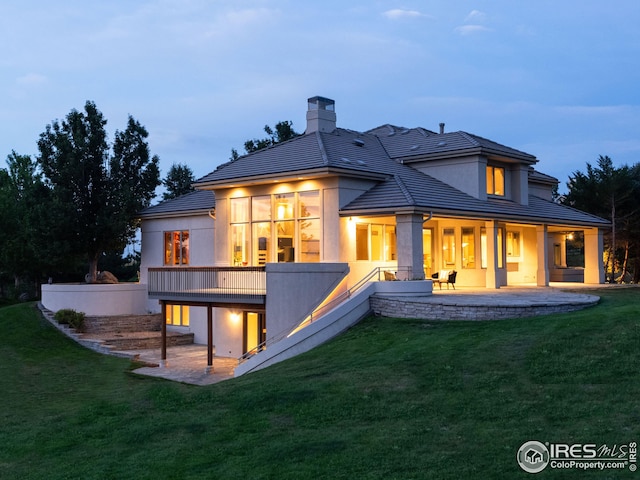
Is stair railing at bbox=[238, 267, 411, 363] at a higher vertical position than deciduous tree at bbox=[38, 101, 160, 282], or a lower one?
lower

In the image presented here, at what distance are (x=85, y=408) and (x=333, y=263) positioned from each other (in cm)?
943

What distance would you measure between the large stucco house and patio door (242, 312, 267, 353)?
53 mm

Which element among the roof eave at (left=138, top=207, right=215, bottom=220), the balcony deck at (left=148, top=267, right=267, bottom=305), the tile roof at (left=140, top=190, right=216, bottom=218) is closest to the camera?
the balcony deck at (left=148, top=267, right=267, bottom=305)

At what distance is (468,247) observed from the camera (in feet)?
87.6

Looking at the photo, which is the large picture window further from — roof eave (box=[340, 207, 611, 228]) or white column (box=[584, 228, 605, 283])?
white column (box=[584, 228, 605, 283])

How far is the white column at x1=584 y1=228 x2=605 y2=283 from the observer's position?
101ft

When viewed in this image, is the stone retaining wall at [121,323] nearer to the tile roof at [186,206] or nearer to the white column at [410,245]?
the tile roof at [186,206]

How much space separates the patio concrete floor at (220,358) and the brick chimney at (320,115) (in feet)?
29.6

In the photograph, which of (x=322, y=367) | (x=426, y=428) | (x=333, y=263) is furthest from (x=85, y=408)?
(x=333, y=263)

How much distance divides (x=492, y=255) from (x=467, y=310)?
→ 27.4ft

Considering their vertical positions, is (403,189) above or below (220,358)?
above

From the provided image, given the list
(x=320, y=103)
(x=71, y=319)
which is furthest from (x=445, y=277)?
(x=71, y=319)

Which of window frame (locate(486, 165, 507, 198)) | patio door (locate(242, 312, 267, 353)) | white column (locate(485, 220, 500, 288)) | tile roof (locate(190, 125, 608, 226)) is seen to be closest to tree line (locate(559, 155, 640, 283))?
tile roof (locate(190, 125, 608, 226))

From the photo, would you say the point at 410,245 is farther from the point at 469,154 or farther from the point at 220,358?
the point at 220,358
